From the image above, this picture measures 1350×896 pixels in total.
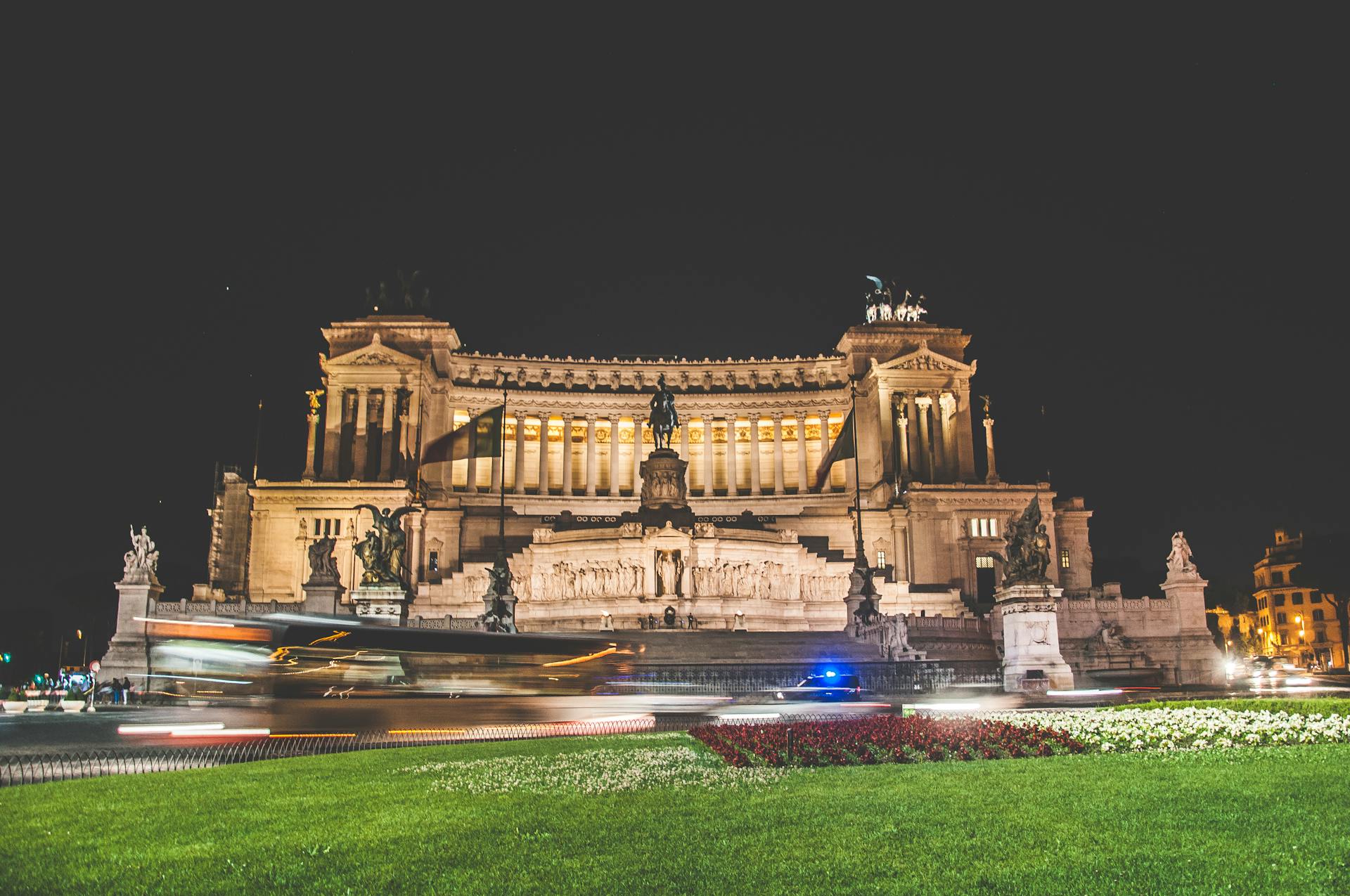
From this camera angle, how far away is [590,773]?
1582 cm

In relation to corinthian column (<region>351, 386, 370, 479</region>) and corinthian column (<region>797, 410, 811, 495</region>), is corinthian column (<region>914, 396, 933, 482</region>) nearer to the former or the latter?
corinthian column (<region>797, 410, 811, 495</region>)

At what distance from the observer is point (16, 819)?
494 inches

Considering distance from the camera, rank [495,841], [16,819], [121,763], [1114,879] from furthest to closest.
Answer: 1. [121,763]
2. [16,819]
3. [495,841]
4. [1114,879]

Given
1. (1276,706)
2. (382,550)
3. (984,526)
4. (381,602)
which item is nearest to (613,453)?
(984,526)

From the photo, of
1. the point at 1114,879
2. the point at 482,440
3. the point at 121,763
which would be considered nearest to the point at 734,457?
the point at 482,440

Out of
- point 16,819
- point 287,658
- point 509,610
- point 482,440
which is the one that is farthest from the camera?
point 482,440

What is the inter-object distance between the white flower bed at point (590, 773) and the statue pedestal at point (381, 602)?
30.0 m

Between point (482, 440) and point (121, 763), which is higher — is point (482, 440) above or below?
above

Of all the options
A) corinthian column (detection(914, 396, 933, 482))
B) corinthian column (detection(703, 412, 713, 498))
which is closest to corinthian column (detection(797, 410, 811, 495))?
corinthian column (detection(703, 412, 713, 498))

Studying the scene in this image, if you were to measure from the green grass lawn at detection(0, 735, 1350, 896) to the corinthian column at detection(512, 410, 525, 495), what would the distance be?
7908 centimetres

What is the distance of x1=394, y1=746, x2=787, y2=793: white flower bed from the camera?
14477 mm

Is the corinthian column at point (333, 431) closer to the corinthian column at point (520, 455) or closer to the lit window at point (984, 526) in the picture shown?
the corinthian column at point (520, 455)

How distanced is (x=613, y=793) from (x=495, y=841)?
129 inches

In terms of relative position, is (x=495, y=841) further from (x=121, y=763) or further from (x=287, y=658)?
(x=287, y=658)
